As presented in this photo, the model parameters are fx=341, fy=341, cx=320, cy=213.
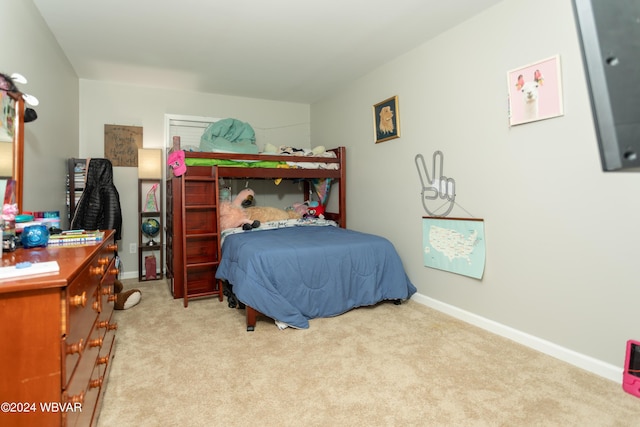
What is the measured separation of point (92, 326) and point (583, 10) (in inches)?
67.6

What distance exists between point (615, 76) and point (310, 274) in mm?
2408

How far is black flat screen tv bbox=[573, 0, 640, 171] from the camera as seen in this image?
39cm

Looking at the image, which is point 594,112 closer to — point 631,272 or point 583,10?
point 583,10

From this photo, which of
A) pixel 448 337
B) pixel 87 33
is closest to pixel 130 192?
pixel 87 33

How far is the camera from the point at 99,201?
3621 mm

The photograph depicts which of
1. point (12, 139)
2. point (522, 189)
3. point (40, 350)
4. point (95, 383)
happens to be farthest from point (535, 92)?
point (12, 139)

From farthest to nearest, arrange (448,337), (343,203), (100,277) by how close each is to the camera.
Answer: (343,203), (448,337), (100,277)

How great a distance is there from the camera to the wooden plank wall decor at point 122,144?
396 cm

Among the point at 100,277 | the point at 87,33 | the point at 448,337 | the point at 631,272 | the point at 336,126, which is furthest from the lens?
the point at 336,126

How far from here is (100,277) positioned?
157cm

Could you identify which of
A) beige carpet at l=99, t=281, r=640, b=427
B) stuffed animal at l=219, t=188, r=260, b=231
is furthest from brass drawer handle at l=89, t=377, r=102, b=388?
stuffed animal at l=219, t=188, r=260, b=231

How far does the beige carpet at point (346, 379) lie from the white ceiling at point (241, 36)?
7.61 ft

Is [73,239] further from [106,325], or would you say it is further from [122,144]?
[122,144]

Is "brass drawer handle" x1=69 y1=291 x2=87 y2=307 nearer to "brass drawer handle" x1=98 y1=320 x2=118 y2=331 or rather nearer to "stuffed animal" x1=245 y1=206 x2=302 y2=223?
"brass drawer handle" x1=98 y1=320 x2=118 y2=331
